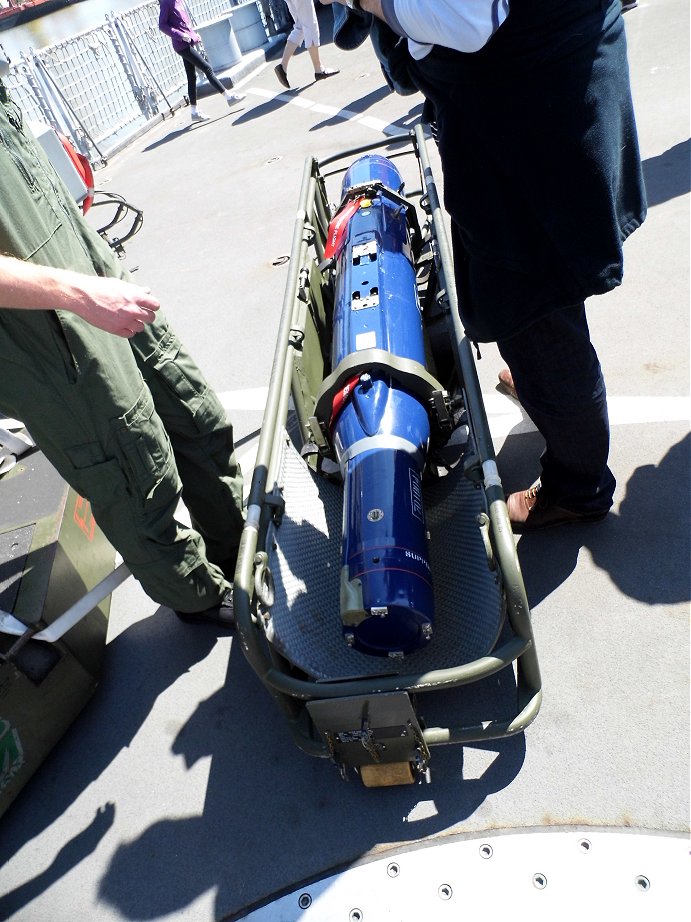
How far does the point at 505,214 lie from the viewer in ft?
5.70

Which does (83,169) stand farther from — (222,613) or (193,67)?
(193,67)

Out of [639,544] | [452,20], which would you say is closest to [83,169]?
[452,20]

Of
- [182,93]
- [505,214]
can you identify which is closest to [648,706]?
[505,214]

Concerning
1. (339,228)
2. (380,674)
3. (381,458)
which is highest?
(339,228)

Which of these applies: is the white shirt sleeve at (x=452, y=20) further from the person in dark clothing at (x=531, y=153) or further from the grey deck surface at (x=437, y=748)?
the grey deck surface at (x=437, y=748)

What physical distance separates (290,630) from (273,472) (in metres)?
0.53

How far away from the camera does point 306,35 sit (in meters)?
8.69

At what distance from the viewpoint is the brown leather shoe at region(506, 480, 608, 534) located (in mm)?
2461

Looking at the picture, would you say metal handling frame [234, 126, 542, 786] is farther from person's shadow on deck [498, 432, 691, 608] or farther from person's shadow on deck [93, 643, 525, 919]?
person's shadow on deck [498, 432, 691, 608]

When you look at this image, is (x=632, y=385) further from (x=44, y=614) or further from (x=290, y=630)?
(x=44, y=614)

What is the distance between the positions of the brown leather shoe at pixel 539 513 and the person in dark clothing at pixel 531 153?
0.59 metres

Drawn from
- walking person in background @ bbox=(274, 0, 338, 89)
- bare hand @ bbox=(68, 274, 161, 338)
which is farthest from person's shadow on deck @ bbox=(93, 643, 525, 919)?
walking person in background @ bbox=(274, 0, 338, 89)

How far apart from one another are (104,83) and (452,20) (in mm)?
10461

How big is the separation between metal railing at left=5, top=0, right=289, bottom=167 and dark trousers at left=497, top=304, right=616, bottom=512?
27.8 feet
